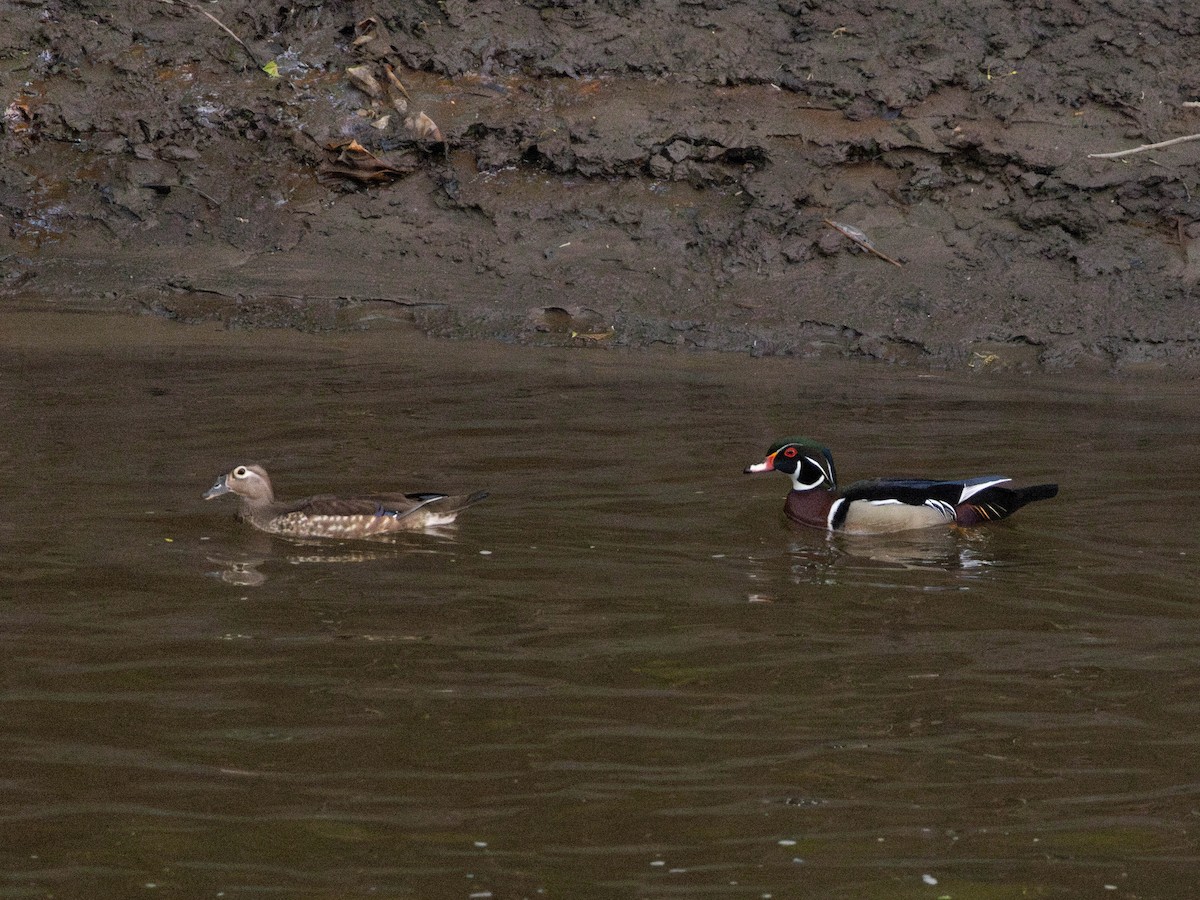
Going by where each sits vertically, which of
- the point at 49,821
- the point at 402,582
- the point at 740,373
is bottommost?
the point at 49,821

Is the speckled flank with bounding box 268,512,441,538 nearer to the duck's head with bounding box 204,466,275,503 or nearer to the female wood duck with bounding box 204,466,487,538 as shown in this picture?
the female wood duck with bounding box 204,466,487,538

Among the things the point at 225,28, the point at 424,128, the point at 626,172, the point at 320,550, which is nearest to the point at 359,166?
the point at 424,128

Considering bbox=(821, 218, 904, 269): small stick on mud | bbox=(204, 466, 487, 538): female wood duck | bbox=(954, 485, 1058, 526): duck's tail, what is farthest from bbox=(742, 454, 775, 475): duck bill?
bbox=(821, 218, 904, 269): small stick on mud

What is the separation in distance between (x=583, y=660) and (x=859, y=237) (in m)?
8.19

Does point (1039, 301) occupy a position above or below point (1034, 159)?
below

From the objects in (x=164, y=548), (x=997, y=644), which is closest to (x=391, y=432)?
(x=164, y=548)

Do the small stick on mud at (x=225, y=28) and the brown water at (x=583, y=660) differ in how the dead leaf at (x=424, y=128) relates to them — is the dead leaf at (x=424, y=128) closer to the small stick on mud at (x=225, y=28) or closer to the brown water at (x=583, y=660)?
→ the small stick on mud at (x=225, y=28)

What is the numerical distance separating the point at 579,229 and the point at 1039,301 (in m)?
3.70

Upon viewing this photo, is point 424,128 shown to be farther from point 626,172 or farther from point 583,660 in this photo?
point 583,660

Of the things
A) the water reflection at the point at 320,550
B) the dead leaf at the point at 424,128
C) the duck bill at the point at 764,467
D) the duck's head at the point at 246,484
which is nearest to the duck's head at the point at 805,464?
the duck bill at the point at 764,467

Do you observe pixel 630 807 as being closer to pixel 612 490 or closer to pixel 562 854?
pixel 562 854

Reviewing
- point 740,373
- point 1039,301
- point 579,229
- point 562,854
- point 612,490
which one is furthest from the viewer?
point 579,229

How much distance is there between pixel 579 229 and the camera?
14.4m

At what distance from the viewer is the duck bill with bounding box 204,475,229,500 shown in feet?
28.6
